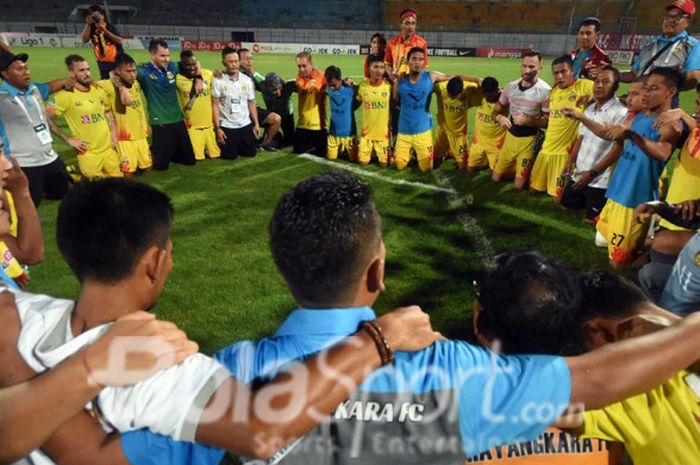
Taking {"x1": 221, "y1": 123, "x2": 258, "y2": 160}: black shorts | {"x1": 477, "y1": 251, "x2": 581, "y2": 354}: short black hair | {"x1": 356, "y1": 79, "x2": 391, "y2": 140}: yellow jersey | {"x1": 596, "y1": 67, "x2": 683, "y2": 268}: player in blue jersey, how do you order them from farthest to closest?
1. {"x1": 221, "y1": 123, "x2": 258, "y2": 160}: black shorts
2. {"x1": 356, "y1": 79, "x2": 391, "y2": 140}: yellow jersey
3. {"x1": 596, "y1": 67, "x2": 683, "y2": 268}: player in blue jersey
4. {"x1": 477, "y1": 251, "x2": 581, "y2": 354}: short black hair

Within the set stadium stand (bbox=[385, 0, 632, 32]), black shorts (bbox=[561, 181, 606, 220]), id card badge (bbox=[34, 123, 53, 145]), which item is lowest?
black shorts (bbox=[561, 181, 606, 220])

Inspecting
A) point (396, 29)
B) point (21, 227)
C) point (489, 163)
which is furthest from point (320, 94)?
point (396, 29)

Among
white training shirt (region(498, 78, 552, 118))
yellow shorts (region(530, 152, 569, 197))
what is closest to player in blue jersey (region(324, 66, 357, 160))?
white training shirt (region(498, 78, 552, 118))

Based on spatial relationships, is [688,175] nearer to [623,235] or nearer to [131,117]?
[623,235]

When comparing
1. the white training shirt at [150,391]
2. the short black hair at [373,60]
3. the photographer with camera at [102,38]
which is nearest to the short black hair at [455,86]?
the short black hair at [373,60]

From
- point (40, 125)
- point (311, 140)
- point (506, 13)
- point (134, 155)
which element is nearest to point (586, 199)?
point (311, 140)

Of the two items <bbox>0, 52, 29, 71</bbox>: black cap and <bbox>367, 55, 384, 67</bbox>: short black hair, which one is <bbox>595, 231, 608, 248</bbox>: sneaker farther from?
<bbox>0, 52, 29, 71</bbox>: black cap

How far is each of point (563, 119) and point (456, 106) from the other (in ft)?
7.15

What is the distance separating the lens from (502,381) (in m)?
1.23

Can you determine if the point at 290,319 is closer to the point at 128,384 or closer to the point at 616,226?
the point at 128,384

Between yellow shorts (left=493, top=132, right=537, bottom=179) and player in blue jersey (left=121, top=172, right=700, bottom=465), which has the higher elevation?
player in blue jersey (left=121, top=172, right=700, bottom=465)

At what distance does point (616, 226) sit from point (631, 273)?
51 centimetres

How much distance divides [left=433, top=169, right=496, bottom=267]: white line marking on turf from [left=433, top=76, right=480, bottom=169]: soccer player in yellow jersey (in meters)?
1.11

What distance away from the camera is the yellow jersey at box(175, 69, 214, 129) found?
8.78 metres
